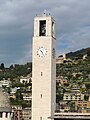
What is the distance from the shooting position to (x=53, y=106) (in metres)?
44.5

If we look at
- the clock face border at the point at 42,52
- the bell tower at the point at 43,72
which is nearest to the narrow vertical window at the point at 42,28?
the bell tower at the point at 43,72

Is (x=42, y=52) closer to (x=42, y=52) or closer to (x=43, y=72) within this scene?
(x=42, y=52)

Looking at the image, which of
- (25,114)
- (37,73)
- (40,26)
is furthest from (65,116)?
(25,114)

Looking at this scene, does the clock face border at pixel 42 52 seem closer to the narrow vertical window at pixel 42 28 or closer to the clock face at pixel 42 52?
the clock face at pixel 42 52

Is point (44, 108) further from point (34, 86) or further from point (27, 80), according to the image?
point (27, 80)

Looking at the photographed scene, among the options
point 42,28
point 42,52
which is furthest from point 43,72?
point 42,28

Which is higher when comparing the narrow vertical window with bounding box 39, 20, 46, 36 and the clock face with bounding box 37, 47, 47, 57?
the narrow vertical window with bounding box 39, 20, 46, 36

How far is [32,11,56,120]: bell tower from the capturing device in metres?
43.7

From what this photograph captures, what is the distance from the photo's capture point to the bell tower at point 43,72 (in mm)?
43656

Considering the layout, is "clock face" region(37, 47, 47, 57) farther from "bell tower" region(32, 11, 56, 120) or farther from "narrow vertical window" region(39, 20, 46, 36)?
"narrow vertical window" region(39, 20, 46, 36)

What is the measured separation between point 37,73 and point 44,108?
3.25 m

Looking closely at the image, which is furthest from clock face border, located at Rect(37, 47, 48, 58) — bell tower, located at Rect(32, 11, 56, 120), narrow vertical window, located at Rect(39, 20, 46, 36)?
narrow vertical window, located at Rect(39, 20, 46, 36)

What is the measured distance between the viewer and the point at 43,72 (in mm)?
44156

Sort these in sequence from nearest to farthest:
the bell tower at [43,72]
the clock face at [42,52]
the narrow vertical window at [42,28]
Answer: the bell tower at [43,72], the clock face at [42,52], the narrow vertical window at [42,28]
